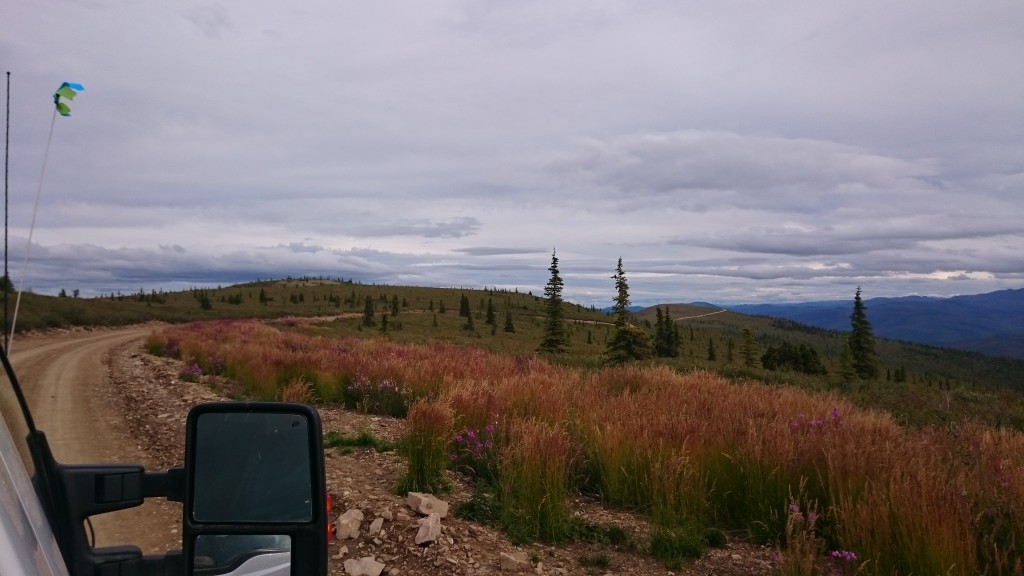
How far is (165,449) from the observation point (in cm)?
886

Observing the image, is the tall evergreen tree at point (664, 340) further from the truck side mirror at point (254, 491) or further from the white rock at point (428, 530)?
the truck side mirror at point (254, 491)

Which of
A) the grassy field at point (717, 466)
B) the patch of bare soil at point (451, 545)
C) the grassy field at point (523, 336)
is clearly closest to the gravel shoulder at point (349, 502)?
the patch of bare soil at point (451, 545)

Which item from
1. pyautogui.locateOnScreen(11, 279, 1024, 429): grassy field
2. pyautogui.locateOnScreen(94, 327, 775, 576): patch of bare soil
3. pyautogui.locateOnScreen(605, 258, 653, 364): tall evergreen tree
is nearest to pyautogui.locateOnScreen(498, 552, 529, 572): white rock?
pyautogui.locateOnScreen(94, 327, 775, 576): patch of bare soil

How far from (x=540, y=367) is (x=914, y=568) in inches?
431

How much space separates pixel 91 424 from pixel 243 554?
10956 millimetres

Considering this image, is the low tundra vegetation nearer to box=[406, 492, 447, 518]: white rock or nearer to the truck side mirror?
box=[406, 492, 447, 518]: white rock

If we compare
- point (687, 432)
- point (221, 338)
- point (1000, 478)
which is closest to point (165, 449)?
point (687, 432)

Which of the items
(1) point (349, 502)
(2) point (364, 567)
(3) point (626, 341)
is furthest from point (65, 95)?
(3) point (626, 341)

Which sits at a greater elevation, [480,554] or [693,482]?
[693,482]

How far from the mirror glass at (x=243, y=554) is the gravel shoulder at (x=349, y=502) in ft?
11.1

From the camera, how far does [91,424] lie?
10.3 m

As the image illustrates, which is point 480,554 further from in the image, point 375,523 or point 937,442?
point 937,442

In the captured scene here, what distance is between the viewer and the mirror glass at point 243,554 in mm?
1668

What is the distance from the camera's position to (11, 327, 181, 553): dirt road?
5715 millimetres
